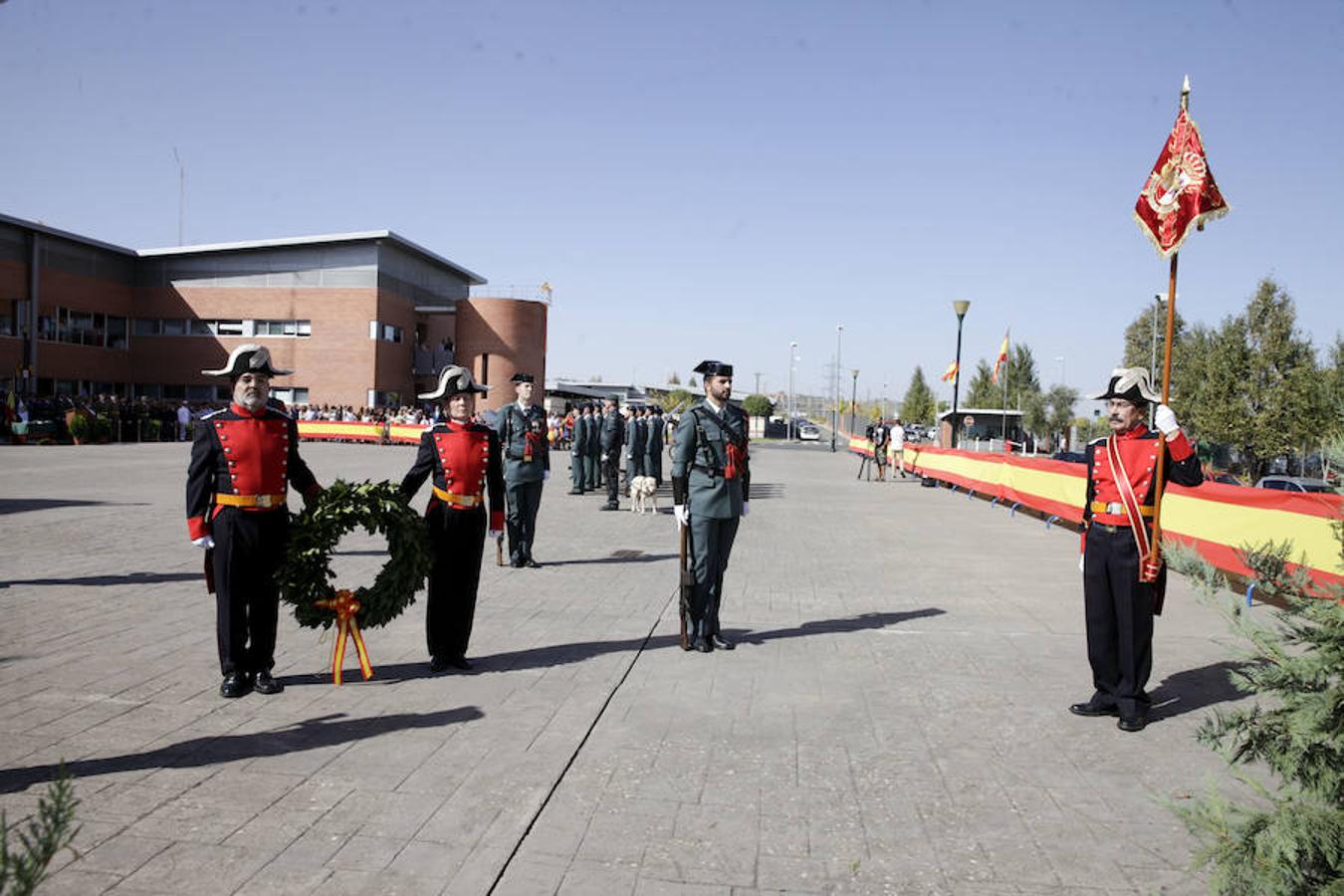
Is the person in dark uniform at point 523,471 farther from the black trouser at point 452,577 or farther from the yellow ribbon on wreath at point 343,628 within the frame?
the yellow ribbon on wreath at point 343,628

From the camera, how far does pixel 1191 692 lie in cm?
638

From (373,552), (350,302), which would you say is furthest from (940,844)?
(350,302)

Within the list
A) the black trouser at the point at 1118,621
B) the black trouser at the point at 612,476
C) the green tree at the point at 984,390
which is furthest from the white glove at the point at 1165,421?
the green tree at the point at 984,390

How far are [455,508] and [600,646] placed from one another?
1.52 metres

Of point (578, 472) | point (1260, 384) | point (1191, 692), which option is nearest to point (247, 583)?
point (1191, 692)

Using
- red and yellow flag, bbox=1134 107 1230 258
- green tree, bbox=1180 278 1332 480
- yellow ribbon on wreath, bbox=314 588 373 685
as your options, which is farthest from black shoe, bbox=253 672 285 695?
green tree, bbox=1180 278 1332 480

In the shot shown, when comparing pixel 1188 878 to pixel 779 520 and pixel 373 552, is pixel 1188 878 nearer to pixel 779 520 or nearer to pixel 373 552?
pixel 373 552

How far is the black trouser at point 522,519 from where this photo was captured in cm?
1060

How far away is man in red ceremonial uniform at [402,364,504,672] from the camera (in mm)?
6402

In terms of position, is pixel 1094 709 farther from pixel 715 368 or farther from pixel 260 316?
pixel 260 316

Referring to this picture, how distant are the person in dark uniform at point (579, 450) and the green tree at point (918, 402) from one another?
89.6 m

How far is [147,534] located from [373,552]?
308 centimetres

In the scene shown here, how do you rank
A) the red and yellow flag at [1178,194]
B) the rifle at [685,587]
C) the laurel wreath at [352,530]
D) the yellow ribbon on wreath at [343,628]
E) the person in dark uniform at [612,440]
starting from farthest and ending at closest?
the person in dark uniform at [612,440] → the rifle at [685,587] → the red and yellow flag at [1178,194] → the yellow ribbon on wreath at [343,628] → the laurel wreath at [352,530]

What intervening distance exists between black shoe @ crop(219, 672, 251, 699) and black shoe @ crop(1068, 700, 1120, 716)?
495 centimetres
